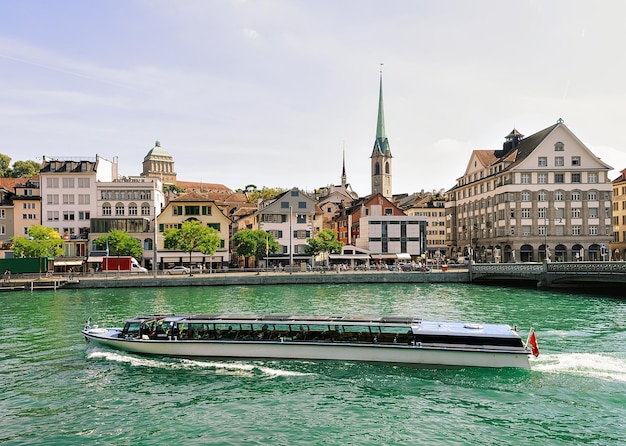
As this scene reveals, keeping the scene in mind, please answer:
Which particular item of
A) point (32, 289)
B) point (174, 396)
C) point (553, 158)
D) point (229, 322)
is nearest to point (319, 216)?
point (553, 158)

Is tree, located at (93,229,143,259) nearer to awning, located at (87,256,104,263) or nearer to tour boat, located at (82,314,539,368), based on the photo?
awning, located at (87,256,104,263)

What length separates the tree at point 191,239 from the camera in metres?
83.7

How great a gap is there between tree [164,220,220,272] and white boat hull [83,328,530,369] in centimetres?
5363

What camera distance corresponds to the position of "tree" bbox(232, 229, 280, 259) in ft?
289

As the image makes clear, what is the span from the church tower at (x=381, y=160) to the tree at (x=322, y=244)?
8842cm

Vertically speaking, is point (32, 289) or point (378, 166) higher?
point (378, 166)

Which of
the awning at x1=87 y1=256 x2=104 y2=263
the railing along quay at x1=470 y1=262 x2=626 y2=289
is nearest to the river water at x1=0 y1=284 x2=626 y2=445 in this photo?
the railing along quay at x1=470 y1=262 x2=626 y2=289

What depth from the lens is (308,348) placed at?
27.7m

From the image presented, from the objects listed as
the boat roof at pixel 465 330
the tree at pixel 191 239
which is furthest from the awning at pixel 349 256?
the boat roof at pixel 465 330

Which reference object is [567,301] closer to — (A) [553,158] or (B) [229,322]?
(B) [229,322]

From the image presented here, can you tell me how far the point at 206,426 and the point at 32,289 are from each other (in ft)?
194

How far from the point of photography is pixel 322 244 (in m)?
91.8

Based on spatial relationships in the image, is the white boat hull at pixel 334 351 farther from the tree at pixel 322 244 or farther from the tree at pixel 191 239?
the tree at pixel 322 244

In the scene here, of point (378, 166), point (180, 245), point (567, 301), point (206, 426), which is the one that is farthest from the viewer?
point (378, 166)
